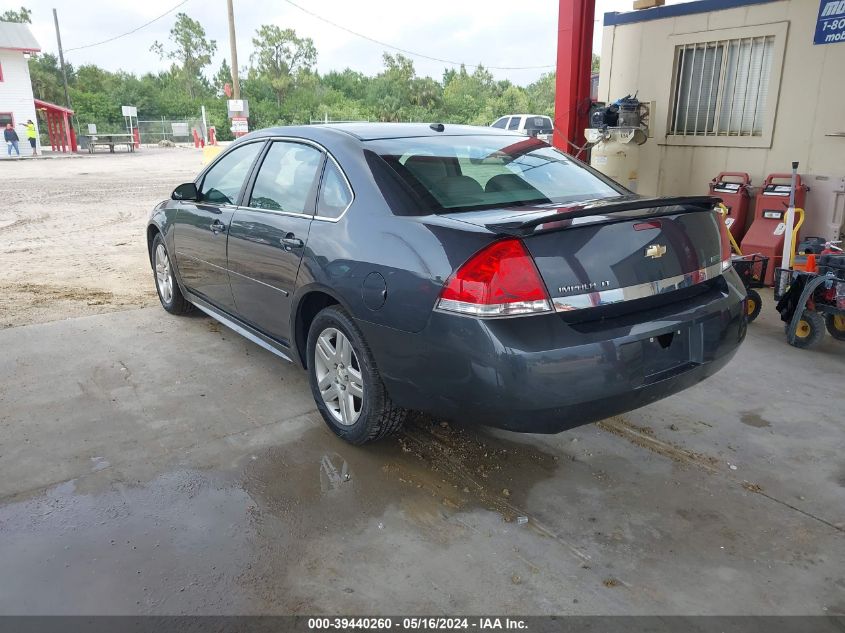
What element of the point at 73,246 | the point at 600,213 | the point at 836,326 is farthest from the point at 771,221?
the point at 73,246

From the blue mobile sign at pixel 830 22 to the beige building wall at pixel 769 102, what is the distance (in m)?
0.09

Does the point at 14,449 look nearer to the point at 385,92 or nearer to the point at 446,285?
the point at 446,285

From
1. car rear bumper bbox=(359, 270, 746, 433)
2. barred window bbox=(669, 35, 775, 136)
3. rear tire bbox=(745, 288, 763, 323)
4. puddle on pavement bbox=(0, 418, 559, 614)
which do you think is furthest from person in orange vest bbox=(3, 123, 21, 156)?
car rear bumper bbox=(359, 270, 746, 433)

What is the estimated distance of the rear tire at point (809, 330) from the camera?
4938 mm

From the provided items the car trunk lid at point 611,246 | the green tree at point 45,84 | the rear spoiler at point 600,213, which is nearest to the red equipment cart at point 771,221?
the rear spoiler at point 600,213

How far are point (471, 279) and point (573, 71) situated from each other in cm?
717

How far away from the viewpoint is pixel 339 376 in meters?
3.40

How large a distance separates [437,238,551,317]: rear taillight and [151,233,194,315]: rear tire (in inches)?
143

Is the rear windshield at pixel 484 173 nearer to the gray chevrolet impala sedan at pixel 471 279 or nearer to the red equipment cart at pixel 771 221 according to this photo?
the gray chevrolet impala sedan at pixel 471 279

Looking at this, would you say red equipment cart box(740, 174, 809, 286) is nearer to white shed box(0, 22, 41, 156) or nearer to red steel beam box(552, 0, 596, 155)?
red steel beam box(552, 0, 596, 155)

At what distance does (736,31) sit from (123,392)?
25.4 ft

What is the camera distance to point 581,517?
284 cm

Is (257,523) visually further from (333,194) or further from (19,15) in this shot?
(19,15)

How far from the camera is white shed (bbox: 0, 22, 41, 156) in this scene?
109ft
